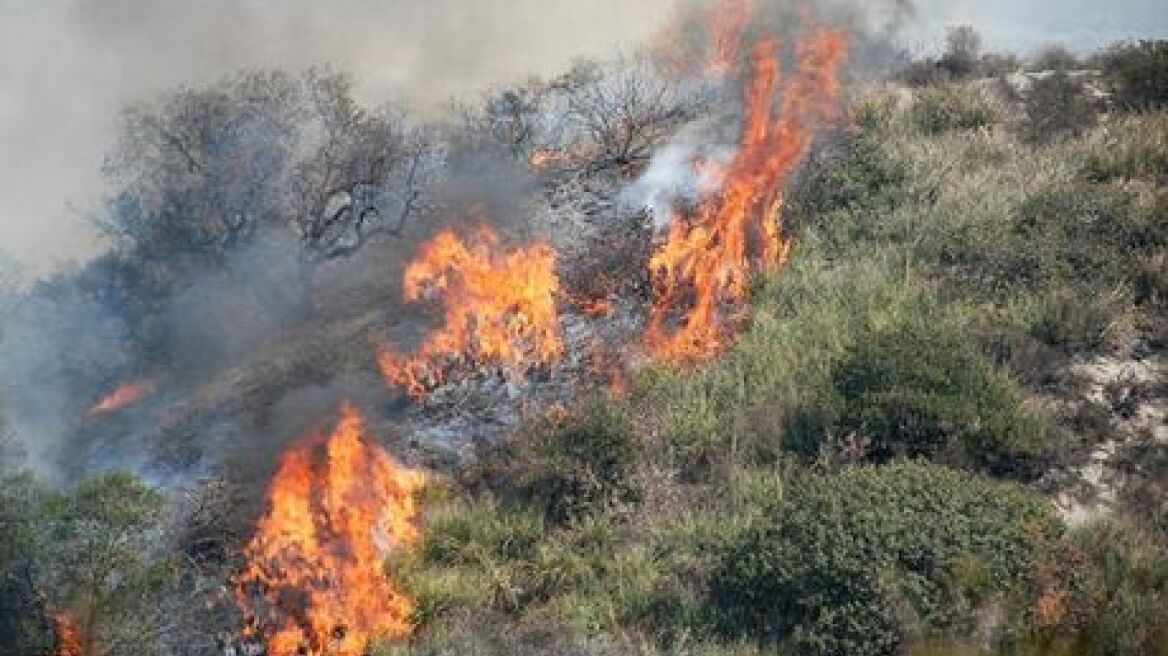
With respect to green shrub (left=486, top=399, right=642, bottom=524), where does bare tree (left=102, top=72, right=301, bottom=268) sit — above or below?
above

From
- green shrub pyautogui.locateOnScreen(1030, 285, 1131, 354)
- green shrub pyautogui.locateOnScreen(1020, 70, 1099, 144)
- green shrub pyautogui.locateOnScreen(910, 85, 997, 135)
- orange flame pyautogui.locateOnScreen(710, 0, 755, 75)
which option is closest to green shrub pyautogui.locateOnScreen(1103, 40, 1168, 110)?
green shrub pyautogui.locateOnScreen(1020, 70, 1099, 144)

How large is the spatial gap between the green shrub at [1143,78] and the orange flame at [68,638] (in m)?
18.1

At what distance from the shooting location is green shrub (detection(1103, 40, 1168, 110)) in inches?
804

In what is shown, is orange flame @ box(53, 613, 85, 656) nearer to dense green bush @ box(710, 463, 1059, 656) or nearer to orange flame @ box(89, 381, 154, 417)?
dense green bush @ box(710, 463, 1059, 656)

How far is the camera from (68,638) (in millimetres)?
10008

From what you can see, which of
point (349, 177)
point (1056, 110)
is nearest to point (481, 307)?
point (349, 177)

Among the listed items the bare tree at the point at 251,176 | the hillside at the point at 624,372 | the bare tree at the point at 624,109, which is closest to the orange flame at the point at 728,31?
the hillside at the point at 624,372

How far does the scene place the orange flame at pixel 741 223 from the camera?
15.9 m

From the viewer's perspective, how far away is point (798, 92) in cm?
2069

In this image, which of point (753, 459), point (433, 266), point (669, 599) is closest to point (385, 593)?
point (669, 599)

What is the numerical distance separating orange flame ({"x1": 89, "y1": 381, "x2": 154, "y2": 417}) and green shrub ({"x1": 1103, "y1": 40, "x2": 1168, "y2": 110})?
16529 millimetres

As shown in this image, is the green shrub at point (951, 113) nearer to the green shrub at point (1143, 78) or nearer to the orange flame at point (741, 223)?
the orange flame at point (741, 223)

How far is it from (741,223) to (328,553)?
8.80 meters

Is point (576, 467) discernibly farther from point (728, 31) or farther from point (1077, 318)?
point (728, 31)
